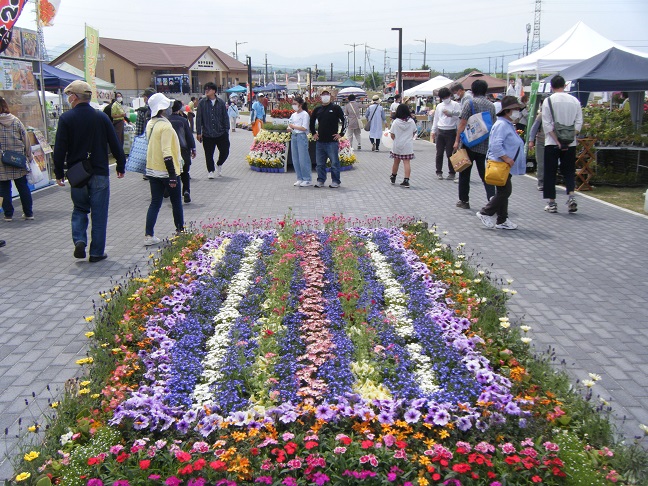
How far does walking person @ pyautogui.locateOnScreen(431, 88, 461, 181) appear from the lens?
12648 mm

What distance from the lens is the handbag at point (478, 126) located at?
365 inches

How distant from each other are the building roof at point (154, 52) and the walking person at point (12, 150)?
5076 cm

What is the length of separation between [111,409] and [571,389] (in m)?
2.89

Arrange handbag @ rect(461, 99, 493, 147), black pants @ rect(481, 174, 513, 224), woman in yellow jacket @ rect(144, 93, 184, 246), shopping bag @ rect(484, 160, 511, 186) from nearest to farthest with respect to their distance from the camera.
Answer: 1. woman in yellow jacket @ rect(144, 93, 184, 246)
2. shopping bag @ rect(484, 160, 511, 186)
3. black pants @ rect(481, 174, 513, 224)
4. handbag @ rect(461, 99, 493, 147)

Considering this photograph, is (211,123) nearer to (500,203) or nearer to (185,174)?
(185,174)

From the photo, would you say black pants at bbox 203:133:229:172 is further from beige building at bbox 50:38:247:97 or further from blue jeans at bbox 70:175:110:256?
beige building at bbox 50:38:247:97

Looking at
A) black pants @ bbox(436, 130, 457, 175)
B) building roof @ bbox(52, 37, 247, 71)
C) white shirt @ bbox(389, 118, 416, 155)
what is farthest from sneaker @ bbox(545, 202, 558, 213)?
building roof @ bbox(52, 37, 247, 71)

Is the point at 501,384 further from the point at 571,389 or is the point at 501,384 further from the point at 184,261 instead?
the point at 184,261

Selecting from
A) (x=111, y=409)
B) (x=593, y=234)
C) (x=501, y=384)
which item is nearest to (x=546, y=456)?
(x=501, y=384)

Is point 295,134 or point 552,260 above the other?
point 295,134

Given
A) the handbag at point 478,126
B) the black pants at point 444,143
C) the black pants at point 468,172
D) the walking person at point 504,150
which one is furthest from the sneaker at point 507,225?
the black pants at point 444,143

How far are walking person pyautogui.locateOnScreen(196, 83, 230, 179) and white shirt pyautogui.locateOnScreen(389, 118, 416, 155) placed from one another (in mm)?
3635

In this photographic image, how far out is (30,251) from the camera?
294 inches

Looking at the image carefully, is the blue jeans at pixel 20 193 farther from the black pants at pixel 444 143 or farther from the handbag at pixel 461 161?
the black pants at pixel 444 143
